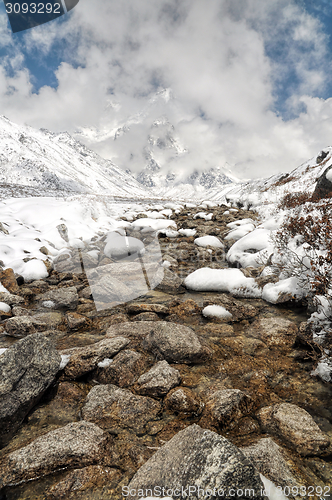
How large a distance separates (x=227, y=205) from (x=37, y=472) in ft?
92.3

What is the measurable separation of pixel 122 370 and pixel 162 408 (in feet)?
3.06

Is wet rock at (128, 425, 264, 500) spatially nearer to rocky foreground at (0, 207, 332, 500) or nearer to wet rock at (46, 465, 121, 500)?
rocky foreground at (0, 207, 332, 500)

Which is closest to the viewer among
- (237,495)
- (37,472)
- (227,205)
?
(237,495)

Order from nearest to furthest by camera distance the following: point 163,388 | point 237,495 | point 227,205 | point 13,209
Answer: point 237,495
point 163,388
point 13,209
point 227,205

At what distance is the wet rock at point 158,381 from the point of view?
3.59 m

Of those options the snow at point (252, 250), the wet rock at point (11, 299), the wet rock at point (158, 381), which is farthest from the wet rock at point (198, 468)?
the snow at point (252, 250)

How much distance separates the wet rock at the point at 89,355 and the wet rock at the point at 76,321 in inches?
58.0

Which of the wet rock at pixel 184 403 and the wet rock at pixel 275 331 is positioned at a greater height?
the wet rock at pixel 184 403

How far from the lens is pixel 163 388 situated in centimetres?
360

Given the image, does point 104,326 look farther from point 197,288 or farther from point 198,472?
point 198,472

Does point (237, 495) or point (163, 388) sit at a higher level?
point (237, 495)

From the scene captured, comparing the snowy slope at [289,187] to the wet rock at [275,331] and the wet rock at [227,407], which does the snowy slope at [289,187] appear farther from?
the wet rock at [227,407]

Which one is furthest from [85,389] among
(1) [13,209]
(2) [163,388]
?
(1) [13,209]

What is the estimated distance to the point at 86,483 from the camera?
239cm
